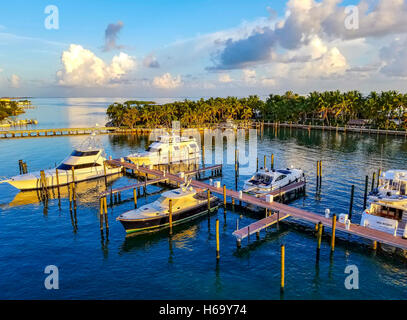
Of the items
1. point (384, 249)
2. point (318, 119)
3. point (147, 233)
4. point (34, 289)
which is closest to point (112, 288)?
point (34, 289)

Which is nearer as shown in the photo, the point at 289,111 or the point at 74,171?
the point at 74,171

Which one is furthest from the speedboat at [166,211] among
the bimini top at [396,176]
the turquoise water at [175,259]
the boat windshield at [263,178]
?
the bimini top at [396,176]

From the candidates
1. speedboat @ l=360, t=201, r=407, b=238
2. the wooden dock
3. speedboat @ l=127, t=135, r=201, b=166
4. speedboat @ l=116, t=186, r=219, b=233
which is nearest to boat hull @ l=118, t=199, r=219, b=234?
speedboat @ l=116, t=186, r=219, b=233

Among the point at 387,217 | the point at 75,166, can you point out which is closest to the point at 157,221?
the point at 387,217

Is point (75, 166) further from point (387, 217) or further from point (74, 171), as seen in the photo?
point (387, 217)

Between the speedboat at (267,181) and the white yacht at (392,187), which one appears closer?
the white yacht at (392,187)

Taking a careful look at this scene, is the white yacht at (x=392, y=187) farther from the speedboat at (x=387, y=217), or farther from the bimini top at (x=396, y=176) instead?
the speedboat at (x=387, y=217)

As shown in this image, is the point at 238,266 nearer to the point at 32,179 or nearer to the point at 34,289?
the point at 34,289
